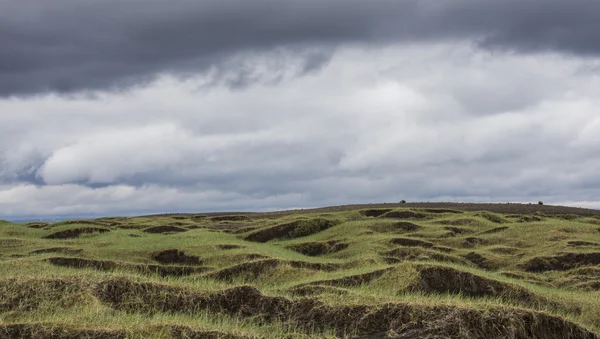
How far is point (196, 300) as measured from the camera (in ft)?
39.3

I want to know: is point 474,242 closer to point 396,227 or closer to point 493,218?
point 396,227

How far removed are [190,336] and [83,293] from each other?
362cm

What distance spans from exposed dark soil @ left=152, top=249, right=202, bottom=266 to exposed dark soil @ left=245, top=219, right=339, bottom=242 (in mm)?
→ 8443

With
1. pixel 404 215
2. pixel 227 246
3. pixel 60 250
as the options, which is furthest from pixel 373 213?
pixel 60 250

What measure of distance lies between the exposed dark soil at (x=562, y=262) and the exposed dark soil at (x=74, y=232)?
24.5 meters

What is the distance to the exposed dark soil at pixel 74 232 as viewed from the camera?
36.3m

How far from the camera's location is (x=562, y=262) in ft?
83.1

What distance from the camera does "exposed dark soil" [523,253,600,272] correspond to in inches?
981

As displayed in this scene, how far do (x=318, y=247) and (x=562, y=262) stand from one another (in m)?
10.7

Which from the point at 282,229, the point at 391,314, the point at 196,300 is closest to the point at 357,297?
the point at 391,314

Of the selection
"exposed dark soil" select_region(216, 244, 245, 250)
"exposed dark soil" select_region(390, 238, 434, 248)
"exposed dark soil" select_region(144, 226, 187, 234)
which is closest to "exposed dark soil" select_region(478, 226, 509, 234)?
"exposed dark soil" select_region(390, 238, 434, 248)

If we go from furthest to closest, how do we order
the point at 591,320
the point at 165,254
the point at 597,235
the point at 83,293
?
the point at 597,235
the point at 165,254
the point at 591,320
the point at 83,293

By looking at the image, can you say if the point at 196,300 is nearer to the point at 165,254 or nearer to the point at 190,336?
the point at 190,336

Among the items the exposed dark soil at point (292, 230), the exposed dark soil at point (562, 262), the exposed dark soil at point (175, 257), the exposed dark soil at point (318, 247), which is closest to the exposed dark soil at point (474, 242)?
the exposed dark soil at point (562, 262)
